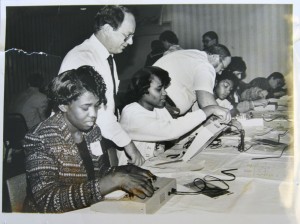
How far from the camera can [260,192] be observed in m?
1.33

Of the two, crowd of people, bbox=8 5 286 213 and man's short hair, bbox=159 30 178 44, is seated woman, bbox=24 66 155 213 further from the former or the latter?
man's short hair, bbox=159 30 178 44

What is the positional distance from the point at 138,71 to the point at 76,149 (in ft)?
1.12

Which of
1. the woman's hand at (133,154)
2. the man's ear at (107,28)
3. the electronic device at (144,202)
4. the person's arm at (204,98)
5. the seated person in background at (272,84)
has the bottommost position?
the electronic device at (144,202)

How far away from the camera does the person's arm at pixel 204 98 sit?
139cm

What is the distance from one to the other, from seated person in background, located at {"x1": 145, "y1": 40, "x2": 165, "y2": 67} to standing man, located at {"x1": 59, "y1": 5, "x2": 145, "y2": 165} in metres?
0.08

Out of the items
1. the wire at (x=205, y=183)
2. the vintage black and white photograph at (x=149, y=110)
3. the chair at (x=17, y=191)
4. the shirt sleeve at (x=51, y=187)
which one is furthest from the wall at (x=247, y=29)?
the chair at (x=17, y=191)

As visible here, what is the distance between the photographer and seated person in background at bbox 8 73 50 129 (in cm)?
142

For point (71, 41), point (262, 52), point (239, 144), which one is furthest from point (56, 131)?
point (262, 52)

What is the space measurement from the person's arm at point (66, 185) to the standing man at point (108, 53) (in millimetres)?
102

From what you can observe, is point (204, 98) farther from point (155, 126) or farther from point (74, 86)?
point (74, 86)

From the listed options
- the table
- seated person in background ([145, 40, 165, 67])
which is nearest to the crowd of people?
seated person in background ([145, 40, 165, 67])

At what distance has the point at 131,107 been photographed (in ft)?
4.60

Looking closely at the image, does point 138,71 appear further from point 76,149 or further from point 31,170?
point 31,170

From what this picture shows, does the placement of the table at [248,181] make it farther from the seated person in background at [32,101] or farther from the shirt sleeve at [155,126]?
the seated person in background at [32,101]
